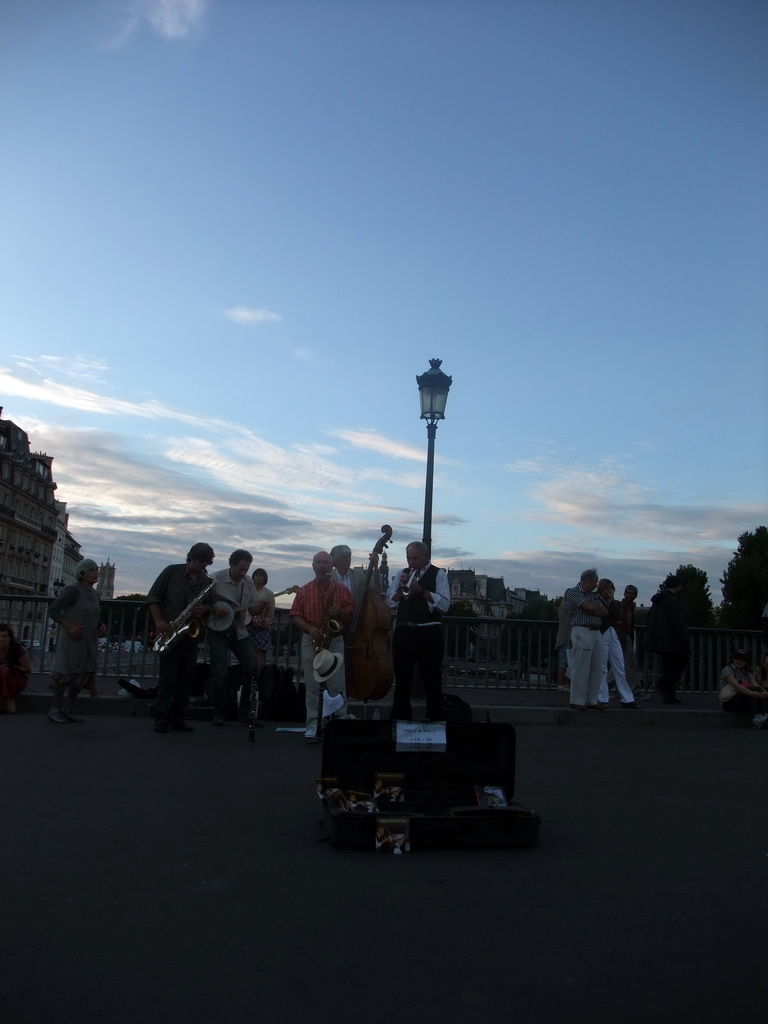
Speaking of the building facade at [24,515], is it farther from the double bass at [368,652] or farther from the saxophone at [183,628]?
the double bass at [368,652]

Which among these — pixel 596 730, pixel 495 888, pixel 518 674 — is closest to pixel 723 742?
pixel 596 730

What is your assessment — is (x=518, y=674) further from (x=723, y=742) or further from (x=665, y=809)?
(x=665, y=809)

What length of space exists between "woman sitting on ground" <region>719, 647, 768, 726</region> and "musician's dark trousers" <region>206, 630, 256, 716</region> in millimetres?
6245

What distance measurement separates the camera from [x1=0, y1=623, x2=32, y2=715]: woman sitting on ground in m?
11.0

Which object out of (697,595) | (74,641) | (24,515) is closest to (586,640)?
(74,641)

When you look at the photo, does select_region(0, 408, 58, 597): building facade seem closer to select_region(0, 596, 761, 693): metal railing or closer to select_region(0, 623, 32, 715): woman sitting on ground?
select_region(0, 596, 761, 693): metal railing

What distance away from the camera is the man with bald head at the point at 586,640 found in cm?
1161

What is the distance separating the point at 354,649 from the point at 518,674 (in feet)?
21.3

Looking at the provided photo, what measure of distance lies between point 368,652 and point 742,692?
5.57 metres

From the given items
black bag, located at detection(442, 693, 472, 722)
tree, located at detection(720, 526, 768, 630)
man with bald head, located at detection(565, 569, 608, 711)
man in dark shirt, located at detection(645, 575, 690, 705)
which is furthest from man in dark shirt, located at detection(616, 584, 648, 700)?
tree, located at detection(720, 526, 768, 630)

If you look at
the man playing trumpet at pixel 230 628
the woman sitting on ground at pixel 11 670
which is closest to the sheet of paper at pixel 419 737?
the man playing trumpet at pixel 230 628

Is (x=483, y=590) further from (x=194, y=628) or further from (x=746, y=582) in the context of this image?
(x=194, y=628)

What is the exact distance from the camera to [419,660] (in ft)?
30.4

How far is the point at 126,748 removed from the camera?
8.51m
